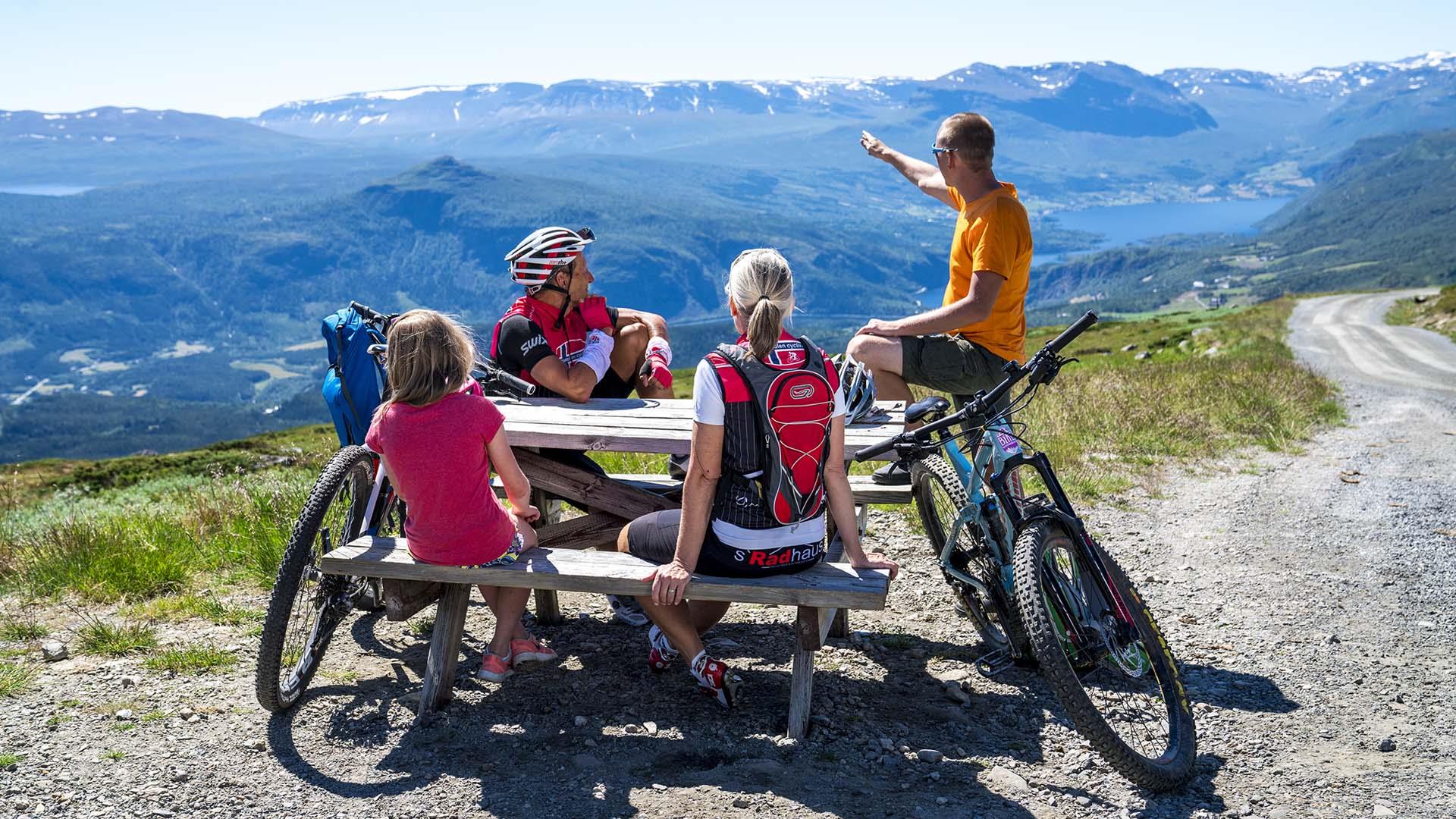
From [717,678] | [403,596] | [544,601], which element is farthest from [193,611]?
[717,678]

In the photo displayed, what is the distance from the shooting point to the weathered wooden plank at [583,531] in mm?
5953

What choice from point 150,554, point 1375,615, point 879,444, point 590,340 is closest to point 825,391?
point 879,444

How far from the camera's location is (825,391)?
173 inches

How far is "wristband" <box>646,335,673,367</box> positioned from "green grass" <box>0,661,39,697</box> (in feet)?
12.2

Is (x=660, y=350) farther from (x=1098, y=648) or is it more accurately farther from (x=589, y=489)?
(x=1098, y=648)

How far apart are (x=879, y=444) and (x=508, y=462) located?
66.0 inches

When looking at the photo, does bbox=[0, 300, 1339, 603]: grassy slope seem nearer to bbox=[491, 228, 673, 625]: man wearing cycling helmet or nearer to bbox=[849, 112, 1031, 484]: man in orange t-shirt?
bbox=[491, 228, 673, 625]: man wearing cycling helmet

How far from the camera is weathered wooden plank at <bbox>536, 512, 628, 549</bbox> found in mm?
5953

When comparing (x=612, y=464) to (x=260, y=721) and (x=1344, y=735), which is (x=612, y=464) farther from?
(x=1344, y=735)

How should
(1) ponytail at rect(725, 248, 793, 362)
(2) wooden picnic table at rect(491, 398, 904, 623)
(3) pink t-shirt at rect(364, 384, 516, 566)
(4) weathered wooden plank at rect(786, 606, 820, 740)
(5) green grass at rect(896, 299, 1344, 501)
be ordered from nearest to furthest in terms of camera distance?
(1) ponytail at rect(725, 248, 793, 362) < (3) pink t-shirt at rect(364, 384, 516, 566) < (4) weathered wooden plank at rect(786, 606, 820, 740) < (2) wooden picnic table at rect(491, 398, 904, 623) < (5) green grass at rect(896, 299, 1344, 501)

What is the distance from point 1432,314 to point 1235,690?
196 ft

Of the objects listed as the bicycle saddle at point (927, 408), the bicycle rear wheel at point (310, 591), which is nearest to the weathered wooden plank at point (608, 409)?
the bicycle saddle at point (927, 408)

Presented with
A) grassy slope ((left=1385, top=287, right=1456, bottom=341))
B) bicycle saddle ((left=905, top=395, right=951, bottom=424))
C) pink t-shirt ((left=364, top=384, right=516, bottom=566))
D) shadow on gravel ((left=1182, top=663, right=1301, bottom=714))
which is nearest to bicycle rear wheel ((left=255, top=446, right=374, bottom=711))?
pink t-shirt ((left=364, top=384, right=516, bottom=566))

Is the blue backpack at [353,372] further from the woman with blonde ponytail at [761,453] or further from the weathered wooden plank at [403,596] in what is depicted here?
the woman with blonde ponytail at [761,453]
